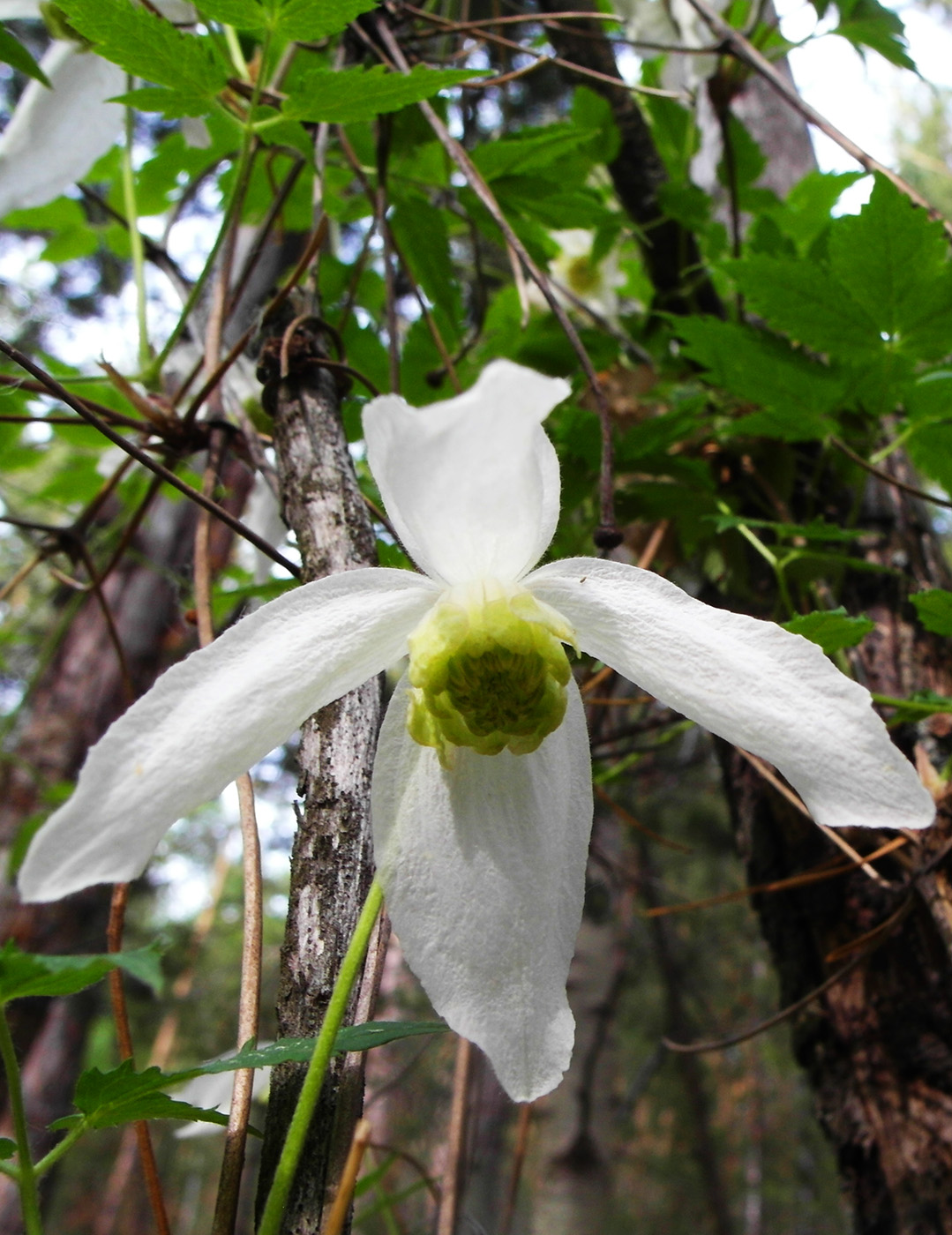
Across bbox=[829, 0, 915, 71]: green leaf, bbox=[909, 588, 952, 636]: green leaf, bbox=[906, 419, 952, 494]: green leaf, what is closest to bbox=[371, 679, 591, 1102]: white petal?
bbox=[909, 588, 952, 636]: green leaf

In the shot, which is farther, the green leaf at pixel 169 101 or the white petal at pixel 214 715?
the green leaf at pixel 169 101

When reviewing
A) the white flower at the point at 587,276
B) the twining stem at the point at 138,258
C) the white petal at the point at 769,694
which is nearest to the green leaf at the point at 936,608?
the white petal at the point at 769,694

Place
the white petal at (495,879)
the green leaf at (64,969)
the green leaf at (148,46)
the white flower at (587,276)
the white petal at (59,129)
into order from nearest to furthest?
the green leaf at (64,969) → the white petal at (495,879) → the green leaf at (148,46) → the white petal at (59,129) → the white flower at (587,276)

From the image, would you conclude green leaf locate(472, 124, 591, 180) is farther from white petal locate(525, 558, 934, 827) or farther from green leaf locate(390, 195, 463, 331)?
white petal locate(525, 558, 934, 827)

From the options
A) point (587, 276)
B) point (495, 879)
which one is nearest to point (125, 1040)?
point (495, 879)

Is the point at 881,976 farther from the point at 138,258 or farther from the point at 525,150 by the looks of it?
the point at 138,258

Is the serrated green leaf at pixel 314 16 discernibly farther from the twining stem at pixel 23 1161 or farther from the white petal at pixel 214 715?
the twining stem at pixel 23 1161

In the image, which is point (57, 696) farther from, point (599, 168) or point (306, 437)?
point (306, 437)
